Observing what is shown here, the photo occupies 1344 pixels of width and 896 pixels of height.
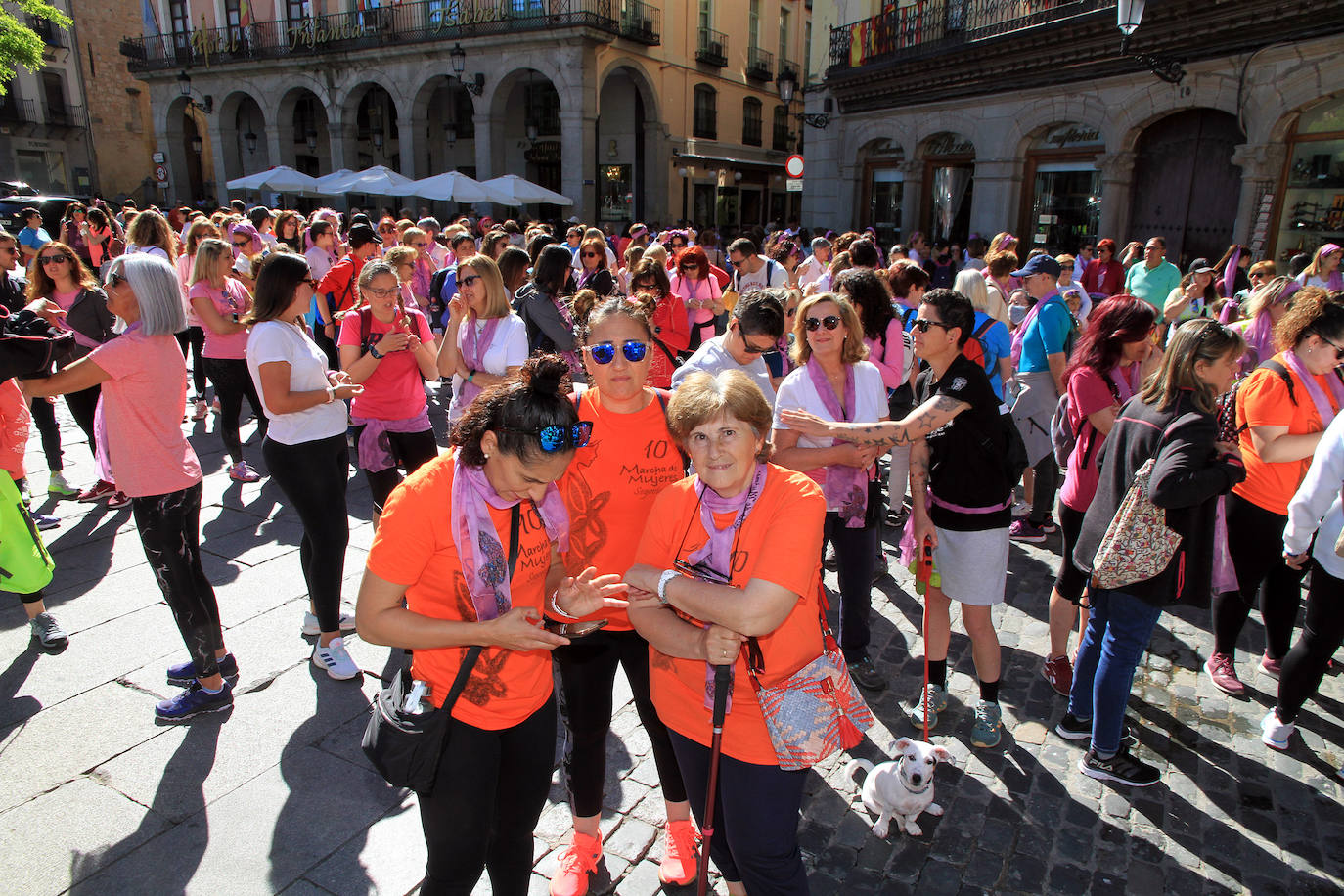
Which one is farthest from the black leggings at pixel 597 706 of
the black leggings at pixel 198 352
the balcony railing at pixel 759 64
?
the balcony railing at pixel 759 64

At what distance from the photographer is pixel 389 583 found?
2070mm

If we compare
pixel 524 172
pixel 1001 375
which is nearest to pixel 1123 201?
pixel 1001 375

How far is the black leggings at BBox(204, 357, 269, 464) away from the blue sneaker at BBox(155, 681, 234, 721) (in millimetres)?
3239

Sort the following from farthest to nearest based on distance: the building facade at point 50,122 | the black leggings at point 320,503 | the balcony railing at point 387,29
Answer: the building facade at point 50,122 < the balcony railing at point 387,29 < the black leggings at point 320,503

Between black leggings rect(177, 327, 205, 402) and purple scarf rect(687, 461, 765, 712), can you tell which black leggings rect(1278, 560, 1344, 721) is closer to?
purple scarf rect(687, 461, 765, 712)

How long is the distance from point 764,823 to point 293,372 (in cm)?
290

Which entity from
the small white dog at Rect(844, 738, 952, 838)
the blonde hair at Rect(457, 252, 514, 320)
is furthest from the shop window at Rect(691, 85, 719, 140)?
the small white dog at Rect(844, 738, 952, 838)

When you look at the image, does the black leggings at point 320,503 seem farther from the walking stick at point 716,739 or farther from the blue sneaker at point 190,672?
the walking stick at point 716,739

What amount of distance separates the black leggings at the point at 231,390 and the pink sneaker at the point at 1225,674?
21.8 ft

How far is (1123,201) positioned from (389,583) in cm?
1506

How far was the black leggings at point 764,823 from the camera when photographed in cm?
221

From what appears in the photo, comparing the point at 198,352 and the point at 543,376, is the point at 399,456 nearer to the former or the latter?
the point at 543,376

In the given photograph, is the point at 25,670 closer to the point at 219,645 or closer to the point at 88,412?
the point at 219,645

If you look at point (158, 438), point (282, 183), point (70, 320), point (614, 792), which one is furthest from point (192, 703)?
point (282, 183)
